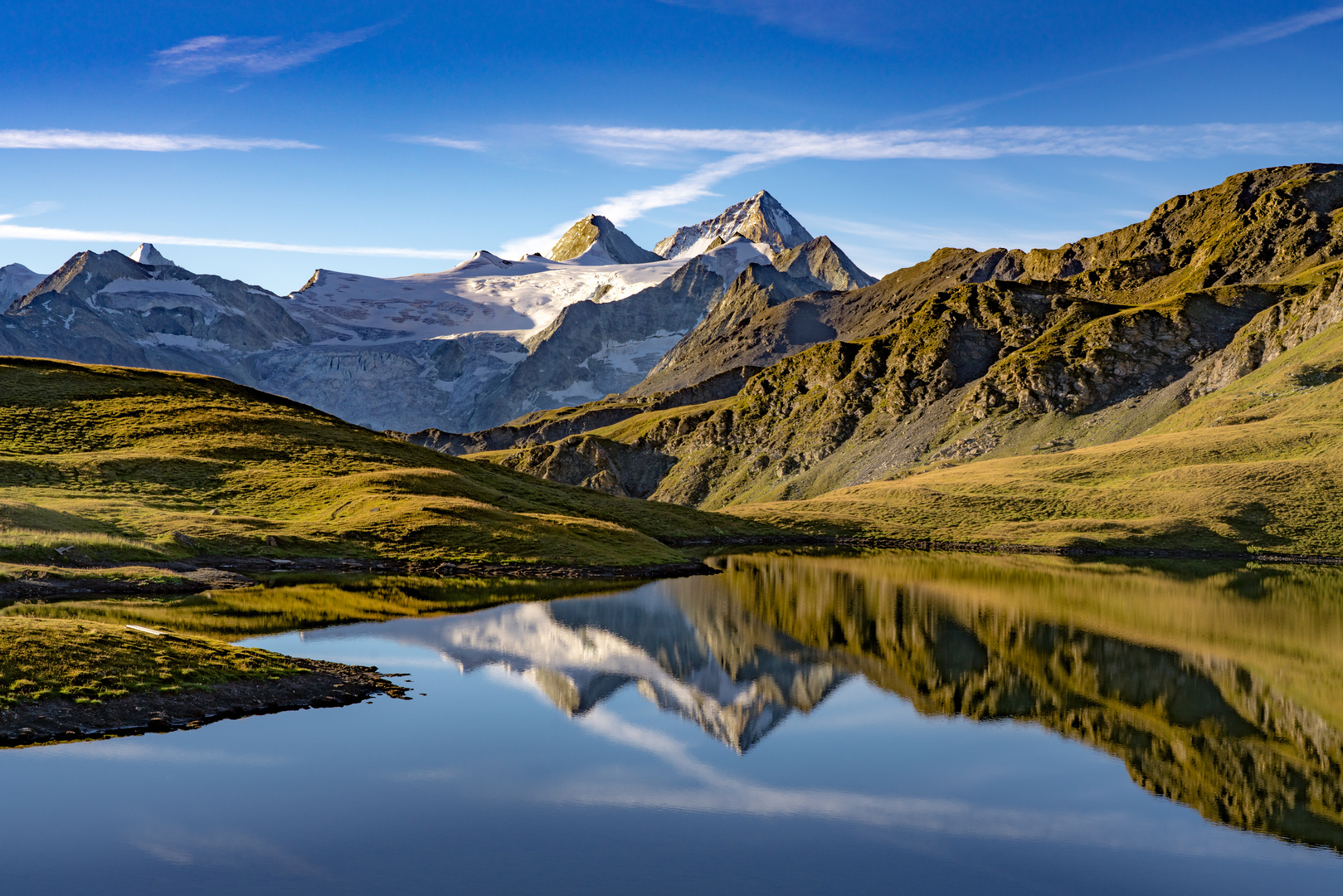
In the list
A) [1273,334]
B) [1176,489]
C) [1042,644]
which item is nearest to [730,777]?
[1042,644]

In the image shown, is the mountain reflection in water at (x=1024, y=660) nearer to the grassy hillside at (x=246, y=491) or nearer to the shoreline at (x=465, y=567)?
the shoreline at (x=465, y=567)

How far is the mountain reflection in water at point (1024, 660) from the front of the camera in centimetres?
2933

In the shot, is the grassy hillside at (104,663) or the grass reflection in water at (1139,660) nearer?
the grass reflection in water at (1139,660)

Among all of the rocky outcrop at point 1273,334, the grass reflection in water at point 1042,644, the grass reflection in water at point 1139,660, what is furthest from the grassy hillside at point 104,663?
the rocky outcrop at point 1273,334

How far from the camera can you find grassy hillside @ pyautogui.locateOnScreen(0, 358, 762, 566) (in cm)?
7312

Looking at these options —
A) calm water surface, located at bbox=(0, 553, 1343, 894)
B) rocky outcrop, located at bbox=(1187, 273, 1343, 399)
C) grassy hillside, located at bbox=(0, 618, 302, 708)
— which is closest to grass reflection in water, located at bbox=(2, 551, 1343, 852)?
calm water surface, located at bbox=(0, 553, 1343, 894)

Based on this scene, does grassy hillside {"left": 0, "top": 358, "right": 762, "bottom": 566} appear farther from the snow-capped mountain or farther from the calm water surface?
the calm water surface

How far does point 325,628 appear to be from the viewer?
156 feet

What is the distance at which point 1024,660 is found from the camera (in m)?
44.2

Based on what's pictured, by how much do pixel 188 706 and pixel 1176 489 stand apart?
121 meters

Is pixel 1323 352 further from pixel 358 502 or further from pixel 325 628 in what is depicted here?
pixel 325 628

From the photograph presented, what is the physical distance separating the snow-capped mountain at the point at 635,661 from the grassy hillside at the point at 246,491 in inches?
1031

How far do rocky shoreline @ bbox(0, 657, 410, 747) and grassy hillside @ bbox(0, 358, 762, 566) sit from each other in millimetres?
33033

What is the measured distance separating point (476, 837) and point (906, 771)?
40.9ft
